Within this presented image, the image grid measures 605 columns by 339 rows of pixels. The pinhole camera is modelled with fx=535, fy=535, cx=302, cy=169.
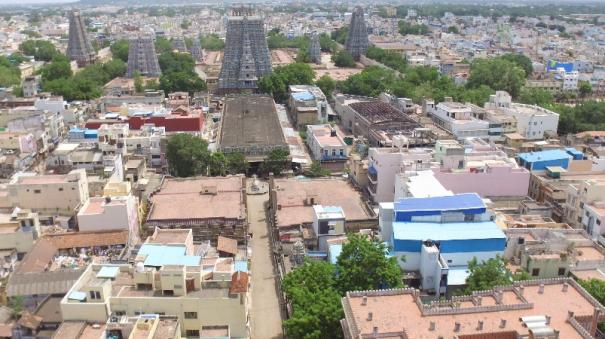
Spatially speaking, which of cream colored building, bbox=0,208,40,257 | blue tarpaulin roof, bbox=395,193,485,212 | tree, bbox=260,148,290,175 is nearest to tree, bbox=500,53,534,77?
tree, bbox=260,148,290,175

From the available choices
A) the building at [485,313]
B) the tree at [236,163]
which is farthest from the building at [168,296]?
the tree at [236,163]

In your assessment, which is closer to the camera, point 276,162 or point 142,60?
point 276,162

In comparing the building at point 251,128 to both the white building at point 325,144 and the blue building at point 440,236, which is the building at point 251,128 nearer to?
the white building at point 325,144

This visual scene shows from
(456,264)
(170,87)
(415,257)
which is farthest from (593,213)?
(170,87)

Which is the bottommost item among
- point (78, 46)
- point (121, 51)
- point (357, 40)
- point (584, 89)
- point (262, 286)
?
point (262, 286)

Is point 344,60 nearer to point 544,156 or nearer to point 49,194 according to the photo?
point 544,156

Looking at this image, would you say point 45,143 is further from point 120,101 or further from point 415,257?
point 415,257

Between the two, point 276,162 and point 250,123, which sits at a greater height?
point 250,123

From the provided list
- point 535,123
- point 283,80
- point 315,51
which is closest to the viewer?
point 535,123

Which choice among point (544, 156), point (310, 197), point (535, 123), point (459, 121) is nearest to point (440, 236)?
point (310, 197)
